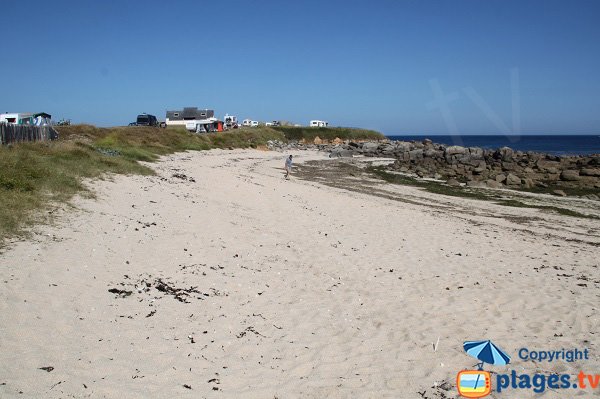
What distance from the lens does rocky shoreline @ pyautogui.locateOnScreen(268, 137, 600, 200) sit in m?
30.1

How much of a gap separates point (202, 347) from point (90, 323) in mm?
1601

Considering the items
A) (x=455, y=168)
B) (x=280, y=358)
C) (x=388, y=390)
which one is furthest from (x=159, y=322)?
(x=455, y=168)

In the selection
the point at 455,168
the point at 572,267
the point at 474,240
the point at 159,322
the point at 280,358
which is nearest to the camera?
the point at 280,358

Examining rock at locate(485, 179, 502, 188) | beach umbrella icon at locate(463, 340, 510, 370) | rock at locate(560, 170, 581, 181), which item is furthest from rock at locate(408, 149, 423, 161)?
beach umbrella icon at locate(463, 340, 510, 370)

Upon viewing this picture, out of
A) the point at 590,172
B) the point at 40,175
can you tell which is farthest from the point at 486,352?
the point at 590,172

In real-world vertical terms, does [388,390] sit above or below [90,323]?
below

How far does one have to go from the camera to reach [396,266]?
33.4 feet

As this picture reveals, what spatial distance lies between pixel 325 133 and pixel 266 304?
99227 millimetres

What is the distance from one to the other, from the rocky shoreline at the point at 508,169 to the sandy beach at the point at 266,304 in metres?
17.8

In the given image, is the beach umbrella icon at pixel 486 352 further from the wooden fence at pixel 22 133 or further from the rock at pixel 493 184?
the rock at pixel 493 184

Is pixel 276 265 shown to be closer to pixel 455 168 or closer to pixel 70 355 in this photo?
pixel 70 355

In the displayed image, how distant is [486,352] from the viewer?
609 cm
